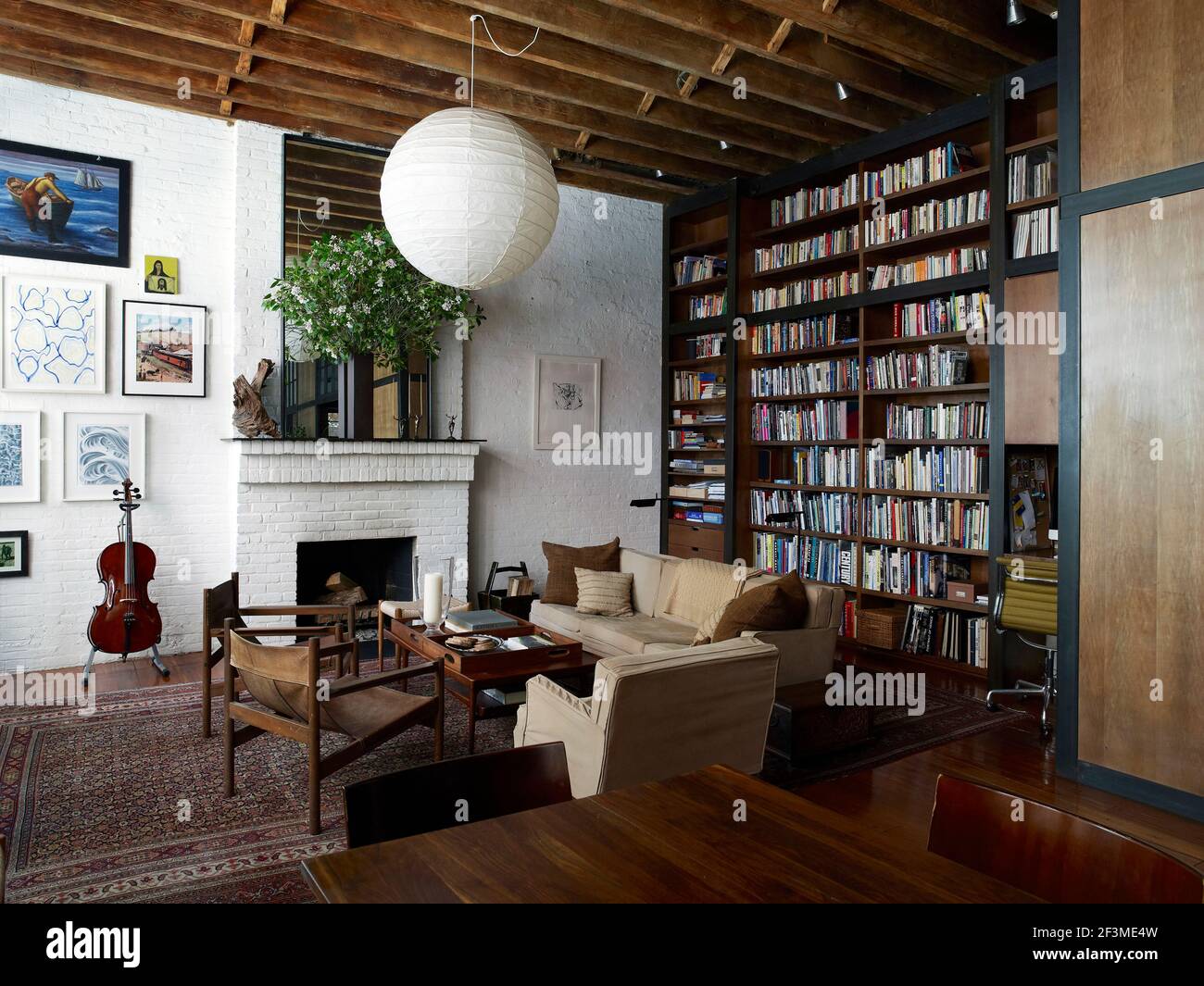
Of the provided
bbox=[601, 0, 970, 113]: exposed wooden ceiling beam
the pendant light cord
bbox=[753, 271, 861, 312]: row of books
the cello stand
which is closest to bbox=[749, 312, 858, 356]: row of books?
bbox=[753, 271, 861, 312]: row of books

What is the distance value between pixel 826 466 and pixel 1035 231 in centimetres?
211

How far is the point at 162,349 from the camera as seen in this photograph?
18.2ft

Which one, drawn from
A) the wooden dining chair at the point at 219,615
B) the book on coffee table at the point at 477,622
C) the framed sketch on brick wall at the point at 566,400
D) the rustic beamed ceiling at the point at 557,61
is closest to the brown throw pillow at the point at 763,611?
the book on coffee table at the point at 477,622

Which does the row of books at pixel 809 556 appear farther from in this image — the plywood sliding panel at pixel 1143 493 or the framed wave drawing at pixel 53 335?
the framed wave drawing at pixel 53 335

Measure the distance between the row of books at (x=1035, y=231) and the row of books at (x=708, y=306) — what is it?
2.51 m

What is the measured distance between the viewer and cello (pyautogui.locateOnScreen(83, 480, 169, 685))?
4711 millimetres

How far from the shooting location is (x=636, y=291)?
758 cm

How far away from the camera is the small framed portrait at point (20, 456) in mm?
5105

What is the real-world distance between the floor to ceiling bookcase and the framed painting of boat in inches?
170

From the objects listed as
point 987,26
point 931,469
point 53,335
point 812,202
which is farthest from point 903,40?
point 53,335

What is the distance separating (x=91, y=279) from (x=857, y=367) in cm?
506

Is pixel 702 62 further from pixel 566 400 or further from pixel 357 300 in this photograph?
pixel 566 400

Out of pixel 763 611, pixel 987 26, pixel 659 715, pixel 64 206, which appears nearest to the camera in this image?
pixel 659 715

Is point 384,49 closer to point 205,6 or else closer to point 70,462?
point 205,6
